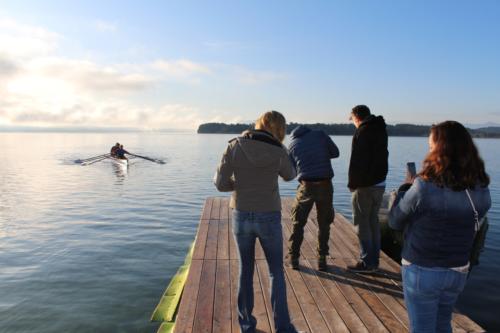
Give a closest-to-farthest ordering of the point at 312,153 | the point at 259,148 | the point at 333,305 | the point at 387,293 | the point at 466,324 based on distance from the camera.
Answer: the point at 259,148 < the point at 466,324 < the point at 333,305 < the point at 387,293 < the point at 312,153

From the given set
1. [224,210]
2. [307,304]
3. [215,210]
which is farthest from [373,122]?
[215,210]

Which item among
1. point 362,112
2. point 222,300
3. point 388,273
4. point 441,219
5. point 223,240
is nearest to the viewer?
point 441,219

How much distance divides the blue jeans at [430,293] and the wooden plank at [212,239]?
441 centimetres

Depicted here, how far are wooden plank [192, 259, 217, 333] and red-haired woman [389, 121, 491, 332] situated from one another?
Result: 8.04ft

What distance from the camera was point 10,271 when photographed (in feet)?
31.9

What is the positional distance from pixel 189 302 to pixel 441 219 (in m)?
3.46

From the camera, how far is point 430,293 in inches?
107

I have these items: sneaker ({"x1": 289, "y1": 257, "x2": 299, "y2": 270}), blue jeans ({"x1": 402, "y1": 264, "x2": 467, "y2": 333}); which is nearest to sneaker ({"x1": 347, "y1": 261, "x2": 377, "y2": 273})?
sneaker ({"x1": 289, "y1": 257, "x2": 299, "y2": 270})

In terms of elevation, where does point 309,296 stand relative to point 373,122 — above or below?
below

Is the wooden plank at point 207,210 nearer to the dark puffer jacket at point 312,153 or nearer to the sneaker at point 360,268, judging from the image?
the sneaker at point 360,268

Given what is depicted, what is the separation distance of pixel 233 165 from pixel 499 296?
26.6 feet

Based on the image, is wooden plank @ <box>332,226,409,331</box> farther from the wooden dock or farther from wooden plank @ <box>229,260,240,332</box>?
wooden plank @ <box>229,260,240,332</box>

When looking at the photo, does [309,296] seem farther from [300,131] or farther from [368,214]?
[300,131]

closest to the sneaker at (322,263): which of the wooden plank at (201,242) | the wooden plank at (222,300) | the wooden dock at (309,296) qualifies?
the wooden dock at (309,296)
